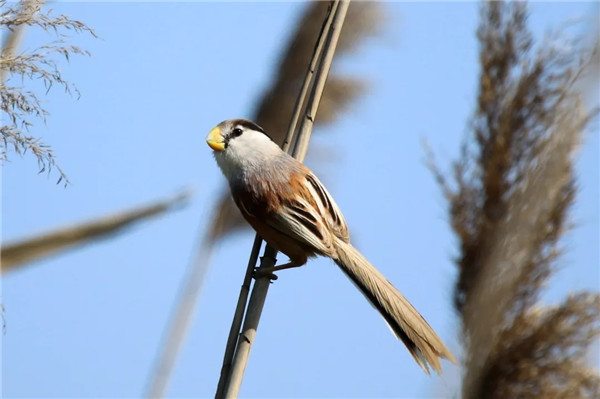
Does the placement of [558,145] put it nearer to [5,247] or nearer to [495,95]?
[495,95]

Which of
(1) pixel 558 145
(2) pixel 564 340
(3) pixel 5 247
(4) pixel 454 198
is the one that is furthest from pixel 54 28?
(2) pixel 564 340

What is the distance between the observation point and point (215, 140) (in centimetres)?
239

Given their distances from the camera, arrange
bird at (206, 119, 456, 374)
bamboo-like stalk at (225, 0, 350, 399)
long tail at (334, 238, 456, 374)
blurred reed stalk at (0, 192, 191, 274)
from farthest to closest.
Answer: bird at (206, 119, 456, 374), long tail at (334, 238, 456, 374), bamboo-like stalk at (225, 0, 350, 399), blurred reed stalk at (0, 192, 191, 274)

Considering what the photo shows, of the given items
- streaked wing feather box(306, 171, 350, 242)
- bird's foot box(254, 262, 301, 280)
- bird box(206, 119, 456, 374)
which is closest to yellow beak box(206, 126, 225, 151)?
bird box(206, 119, 456, 374)

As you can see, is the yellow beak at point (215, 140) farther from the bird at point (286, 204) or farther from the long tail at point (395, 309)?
the long tail at point (395, 309)

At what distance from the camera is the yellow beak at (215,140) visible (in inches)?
93.5

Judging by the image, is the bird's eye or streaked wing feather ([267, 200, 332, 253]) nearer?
streaked wing feather ([267, 200, 332, 253])

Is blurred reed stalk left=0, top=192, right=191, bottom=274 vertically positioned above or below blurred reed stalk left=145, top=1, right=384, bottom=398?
below

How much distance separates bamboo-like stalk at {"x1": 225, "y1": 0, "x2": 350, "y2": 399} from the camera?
4.90ft

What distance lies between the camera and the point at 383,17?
2.81 meters

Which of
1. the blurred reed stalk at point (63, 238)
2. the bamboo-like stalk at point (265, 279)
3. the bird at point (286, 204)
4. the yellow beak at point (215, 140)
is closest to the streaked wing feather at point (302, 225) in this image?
the bird at point (286, 204)

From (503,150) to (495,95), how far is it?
0.18 metres

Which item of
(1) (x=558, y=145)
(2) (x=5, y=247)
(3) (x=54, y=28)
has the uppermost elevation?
(1) (x=558, y=145)

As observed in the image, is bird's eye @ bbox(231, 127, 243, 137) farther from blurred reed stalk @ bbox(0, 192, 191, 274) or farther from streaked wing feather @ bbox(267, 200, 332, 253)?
blurred reed stalk @ bbox(0, 192, 191, 274)
